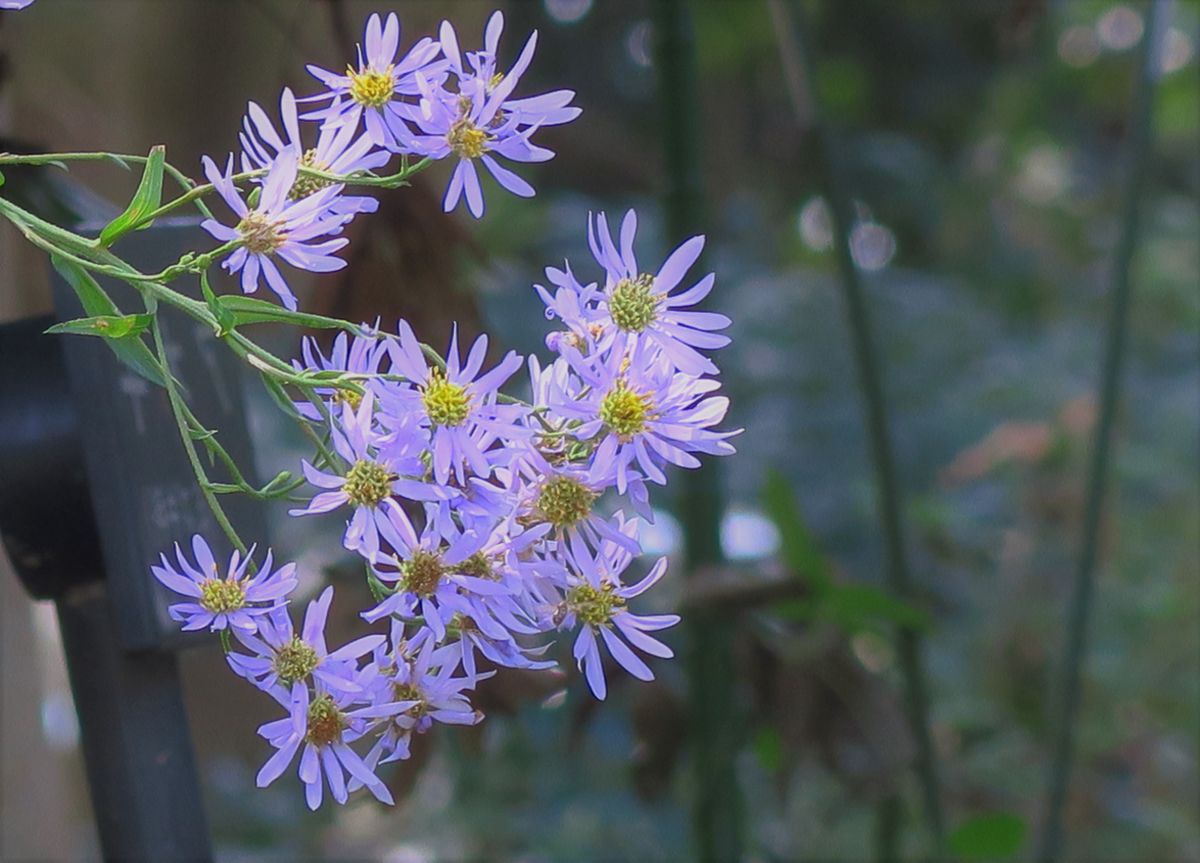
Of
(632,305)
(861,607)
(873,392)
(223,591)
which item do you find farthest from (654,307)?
(873,392)

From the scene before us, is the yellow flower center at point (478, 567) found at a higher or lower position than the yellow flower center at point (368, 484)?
lower

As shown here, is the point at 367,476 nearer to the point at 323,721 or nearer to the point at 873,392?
the point at 323,721

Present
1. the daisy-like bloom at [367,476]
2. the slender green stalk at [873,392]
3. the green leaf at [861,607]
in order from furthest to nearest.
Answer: the slender green stalk at [873,392] < the green leaf at [861,607] < the daisy-like bloom at [367,476]

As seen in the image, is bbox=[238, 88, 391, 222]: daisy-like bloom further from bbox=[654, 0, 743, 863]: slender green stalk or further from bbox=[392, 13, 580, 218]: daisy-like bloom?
bbox=[654, 0, 743, 863]: slender green stalk

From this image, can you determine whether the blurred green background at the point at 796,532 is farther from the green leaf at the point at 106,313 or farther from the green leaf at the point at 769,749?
the green leaf at the point at 106,313

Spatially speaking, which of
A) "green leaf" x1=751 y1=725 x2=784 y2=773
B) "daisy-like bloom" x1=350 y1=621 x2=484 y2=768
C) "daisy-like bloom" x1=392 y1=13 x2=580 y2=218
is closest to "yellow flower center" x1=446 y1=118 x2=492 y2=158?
"daisy-like bloom" x1=392 y1=13 x2=580 y2=218

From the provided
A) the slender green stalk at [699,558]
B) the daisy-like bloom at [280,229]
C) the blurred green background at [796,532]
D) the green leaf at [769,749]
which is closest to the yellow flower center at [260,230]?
the daisy-like bloom at [280,229]

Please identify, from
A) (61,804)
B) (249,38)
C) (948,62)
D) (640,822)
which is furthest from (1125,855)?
(948,62)

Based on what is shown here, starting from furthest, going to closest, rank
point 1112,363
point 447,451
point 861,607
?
point 1112,363
point 861,607
point 447,451
